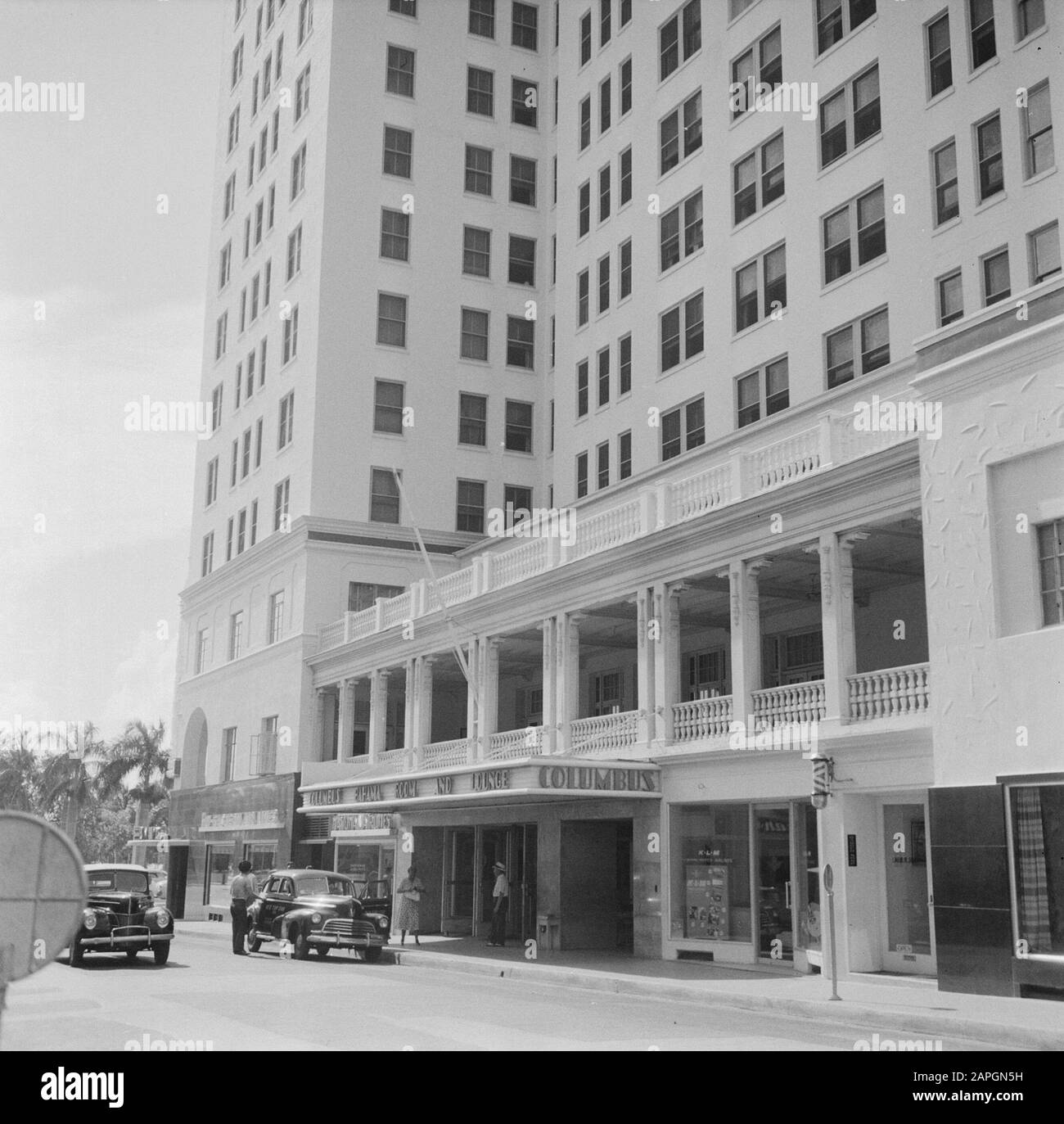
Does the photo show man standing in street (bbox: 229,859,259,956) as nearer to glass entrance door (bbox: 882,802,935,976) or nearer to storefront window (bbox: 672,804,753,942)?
storefront window (bbox: 672,804,753,942)

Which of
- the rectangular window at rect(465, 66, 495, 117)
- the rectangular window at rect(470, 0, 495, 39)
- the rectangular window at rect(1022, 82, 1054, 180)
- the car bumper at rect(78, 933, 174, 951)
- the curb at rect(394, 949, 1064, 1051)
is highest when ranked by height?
the rectangular window at rect(470, 0, 495, 39)

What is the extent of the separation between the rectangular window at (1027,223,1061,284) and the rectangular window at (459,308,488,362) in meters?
27.6

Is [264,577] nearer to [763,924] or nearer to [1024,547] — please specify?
[763,924]

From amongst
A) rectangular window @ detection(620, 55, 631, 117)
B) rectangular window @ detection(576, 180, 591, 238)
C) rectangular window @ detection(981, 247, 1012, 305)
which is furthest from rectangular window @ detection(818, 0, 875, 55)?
rectangular window @ detection(576, 180, 591, 238)

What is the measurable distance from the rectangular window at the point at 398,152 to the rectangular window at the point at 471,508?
39.3 feet

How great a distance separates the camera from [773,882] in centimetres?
2516

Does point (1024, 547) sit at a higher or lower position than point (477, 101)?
lower

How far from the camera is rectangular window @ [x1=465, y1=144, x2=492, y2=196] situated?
5184 cm

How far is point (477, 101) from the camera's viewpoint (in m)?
52.7

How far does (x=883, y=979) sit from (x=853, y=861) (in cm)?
205

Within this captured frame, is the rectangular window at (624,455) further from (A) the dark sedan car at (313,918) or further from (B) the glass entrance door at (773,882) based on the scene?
(A) the dark sedan car at (313,918)

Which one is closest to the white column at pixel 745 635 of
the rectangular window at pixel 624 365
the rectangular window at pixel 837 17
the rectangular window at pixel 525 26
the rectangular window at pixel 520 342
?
the rectangular window at pixel 837 17

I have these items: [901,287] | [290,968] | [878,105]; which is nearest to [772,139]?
[878,105]

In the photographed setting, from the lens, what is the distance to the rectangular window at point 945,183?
27.6 metres
